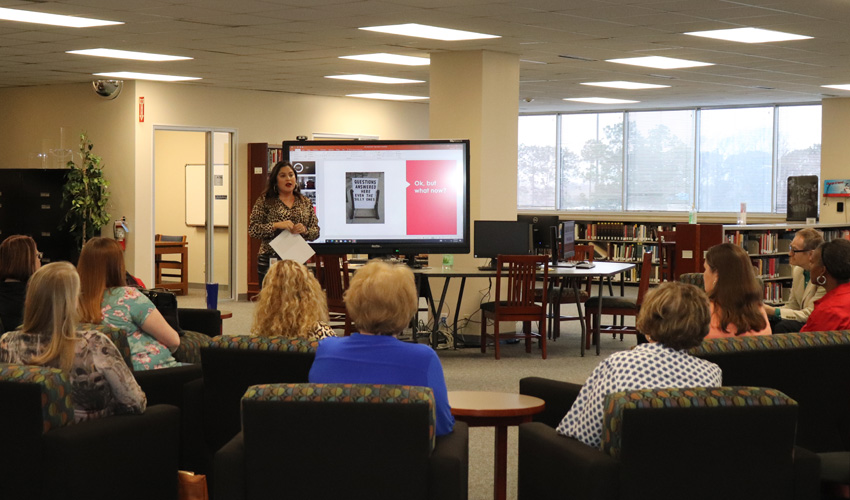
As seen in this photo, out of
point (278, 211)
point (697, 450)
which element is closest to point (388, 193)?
point (278, 211)

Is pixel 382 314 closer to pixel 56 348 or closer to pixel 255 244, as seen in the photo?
pixel 56 348

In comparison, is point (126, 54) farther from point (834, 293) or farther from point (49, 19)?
point (834, 293)

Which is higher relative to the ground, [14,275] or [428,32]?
[428,32]

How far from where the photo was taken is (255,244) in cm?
1368

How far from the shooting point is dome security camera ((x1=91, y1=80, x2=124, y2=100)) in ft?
41.4

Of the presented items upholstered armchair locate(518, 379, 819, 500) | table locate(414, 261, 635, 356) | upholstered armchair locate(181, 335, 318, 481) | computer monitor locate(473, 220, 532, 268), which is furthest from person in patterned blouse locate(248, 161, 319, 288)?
upholstered armchair locate(518, 379, 819, 500)

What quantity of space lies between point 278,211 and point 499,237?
2409 mm

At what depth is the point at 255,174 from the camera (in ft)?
44.7

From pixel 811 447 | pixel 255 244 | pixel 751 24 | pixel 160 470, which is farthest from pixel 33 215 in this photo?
pixel 811 447

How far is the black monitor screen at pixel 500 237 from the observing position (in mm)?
9352

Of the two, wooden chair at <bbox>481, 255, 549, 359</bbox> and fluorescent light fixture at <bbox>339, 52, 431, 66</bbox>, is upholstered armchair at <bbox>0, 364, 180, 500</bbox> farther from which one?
fluorescent light fixture at <bbox>339, 52, 431, 66</bbox>

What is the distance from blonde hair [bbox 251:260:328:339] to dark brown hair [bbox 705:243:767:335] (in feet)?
6.24

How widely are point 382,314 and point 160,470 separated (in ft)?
3.78

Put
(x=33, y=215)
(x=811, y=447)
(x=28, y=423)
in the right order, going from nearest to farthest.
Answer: (x=28, y=423), (x=811, y=447), (x=33, y=215)
